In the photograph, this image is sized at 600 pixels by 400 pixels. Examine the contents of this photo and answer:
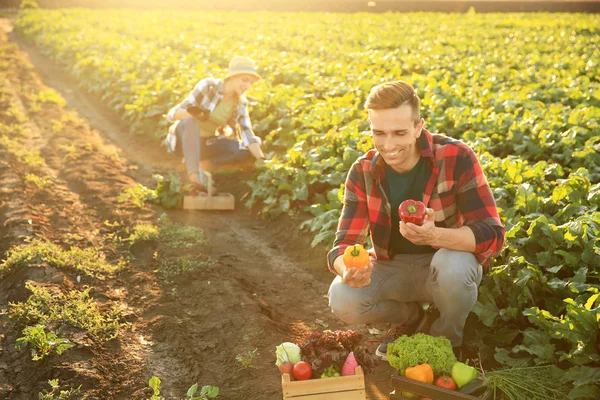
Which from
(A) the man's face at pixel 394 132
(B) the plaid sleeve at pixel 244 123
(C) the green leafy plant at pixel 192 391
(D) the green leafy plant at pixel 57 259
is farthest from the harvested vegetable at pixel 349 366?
(B) the plaid sleeve at pixel 244 123

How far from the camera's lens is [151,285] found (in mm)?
5535

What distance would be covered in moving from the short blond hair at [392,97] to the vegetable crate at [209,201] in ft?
13.0

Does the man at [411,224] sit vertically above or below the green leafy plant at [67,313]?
above

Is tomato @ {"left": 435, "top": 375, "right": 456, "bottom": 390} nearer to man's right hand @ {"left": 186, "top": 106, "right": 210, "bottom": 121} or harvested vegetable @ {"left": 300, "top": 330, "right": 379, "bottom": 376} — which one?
harvested vegetable @ {"left": 300, "top": 330, "right": 379, "bottom": 376}

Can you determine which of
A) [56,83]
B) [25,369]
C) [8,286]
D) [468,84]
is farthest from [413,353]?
[56,83]

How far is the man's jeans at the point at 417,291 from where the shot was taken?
3844 millimetres

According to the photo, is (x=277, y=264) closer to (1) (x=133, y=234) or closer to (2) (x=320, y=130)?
(1) (x=133, y=234)

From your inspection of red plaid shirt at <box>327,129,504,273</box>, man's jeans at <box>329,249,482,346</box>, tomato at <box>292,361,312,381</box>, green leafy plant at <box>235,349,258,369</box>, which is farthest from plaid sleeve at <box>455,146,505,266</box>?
green leafy plant at <box>235,349,258,369</box>

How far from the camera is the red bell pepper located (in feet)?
11.5

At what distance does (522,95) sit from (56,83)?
10.6m

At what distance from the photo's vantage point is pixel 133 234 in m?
6.44

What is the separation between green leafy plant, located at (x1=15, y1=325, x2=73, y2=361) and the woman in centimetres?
326

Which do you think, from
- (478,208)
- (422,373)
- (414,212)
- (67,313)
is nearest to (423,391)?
(422,373)

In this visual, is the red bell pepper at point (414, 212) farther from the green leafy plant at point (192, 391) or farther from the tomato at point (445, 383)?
the green leafy plant at point (192, 391)
